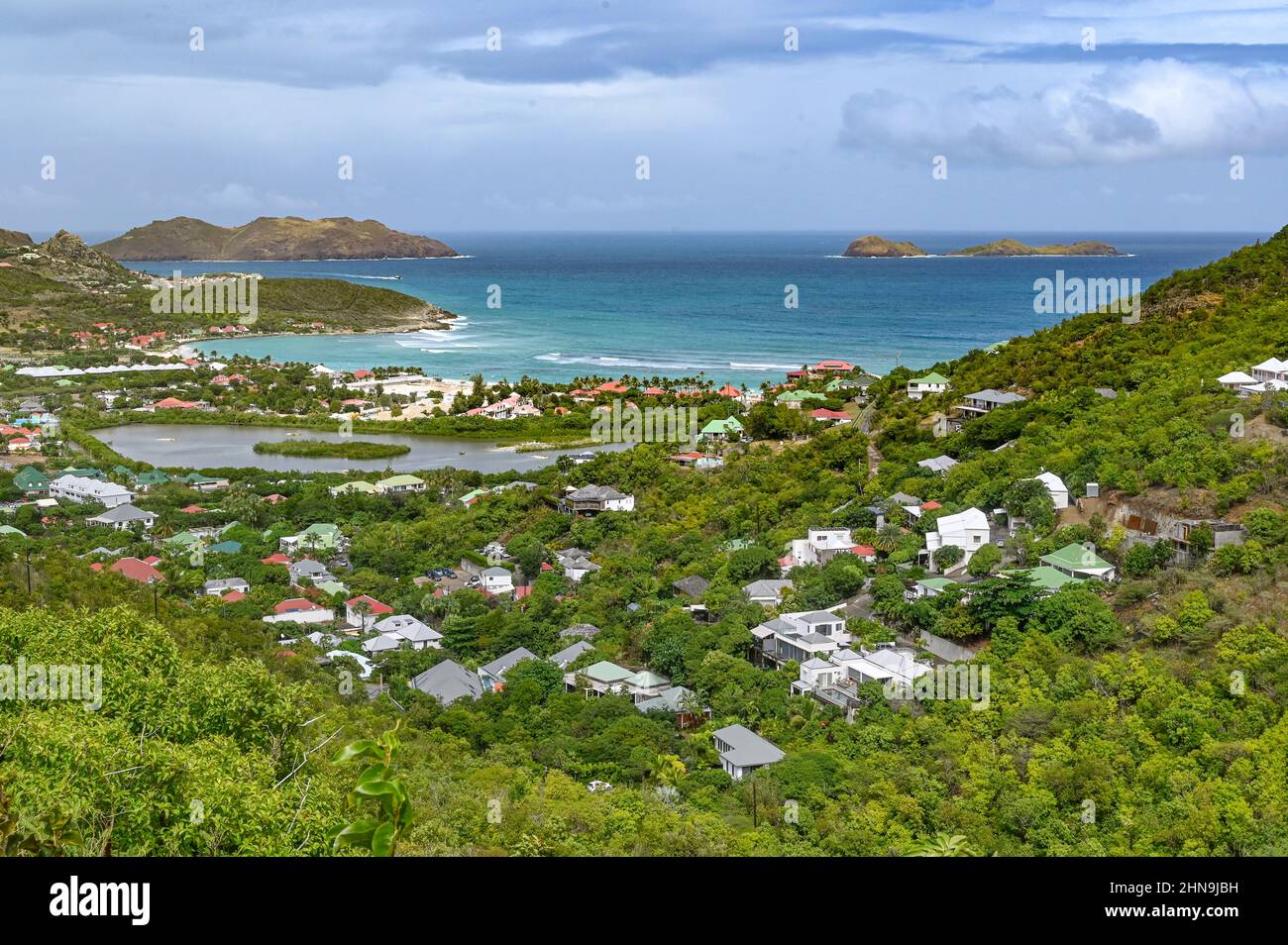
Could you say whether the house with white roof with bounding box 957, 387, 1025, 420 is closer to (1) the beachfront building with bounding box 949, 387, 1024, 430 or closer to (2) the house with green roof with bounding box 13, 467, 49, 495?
(1) the beachfront building with bounding box 949, 387, 1024, 430

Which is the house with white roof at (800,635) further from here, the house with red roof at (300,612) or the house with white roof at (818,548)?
the house with red roof at (300,612)

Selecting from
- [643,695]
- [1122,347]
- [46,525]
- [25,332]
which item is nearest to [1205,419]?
[1122,347]

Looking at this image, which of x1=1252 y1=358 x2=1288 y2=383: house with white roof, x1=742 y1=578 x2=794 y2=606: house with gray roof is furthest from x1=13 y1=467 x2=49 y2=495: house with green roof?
x1=1252 y1=358 x2=1288 y2=383: house with white roof

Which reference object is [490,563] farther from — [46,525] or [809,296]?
[809,296]

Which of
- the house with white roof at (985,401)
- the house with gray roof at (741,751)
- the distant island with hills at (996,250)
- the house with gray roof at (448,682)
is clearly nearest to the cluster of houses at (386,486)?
the house with gray roof at (448,682)

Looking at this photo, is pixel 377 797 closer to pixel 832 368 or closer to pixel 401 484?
pixel 401 484

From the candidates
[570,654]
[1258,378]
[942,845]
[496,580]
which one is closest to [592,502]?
[496,580]
